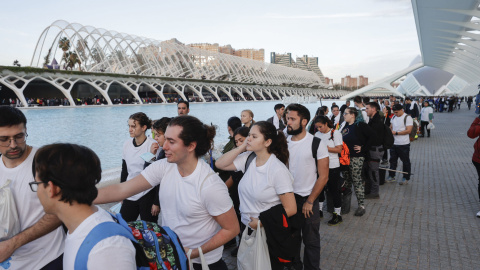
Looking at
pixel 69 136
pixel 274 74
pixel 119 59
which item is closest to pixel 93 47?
pixel 119 59

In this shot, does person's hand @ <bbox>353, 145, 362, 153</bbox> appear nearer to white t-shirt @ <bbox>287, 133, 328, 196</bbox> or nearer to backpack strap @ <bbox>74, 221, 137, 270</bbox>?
white t-shirt @ <bbox>287, 133, 328, 196</bbox>

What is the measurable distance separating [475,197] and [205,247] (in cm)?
614

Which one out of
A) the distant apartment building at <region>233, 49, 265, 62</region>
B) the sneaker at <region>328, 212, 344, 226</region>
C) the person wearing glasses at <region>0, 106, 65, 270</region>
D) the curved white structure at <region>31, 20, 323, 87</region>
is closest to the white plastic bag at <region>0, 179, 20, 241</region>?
the person wearing glasses at <region>0, 106, 65, 270</region>

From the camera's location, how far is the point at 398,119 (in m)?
7.07

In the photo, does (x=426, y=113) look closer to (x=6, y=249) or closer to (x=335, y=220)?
(x=335, y=220)

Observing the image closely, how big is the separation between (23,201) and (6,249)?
0.31m

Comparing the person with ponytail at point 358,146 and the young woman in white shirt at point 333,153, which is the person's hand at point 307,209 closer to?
the young woman in white shirt at point 333,153

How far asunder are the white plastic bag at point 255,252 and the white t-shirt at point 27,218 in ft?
4.07

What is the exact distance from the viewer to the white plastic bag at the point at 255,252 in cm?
222

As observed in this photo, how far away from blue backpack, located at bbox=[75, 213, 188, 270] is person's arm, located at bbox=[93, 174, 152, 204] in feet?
2.06

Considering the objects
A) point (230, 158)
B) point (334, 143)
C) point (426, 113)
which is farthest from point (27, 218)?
point (426, 113)

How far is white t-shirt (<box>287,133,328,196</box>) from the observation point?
3.14 metres

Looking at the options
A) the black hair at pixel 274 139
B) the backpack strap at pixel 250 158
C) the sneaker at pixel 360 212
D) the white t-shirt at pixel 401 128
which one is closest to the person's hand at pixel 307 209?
the black hair at pixel 274 139

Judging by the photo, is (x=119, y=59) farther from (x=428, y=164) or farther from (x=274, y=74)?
(x=274, y=74)
